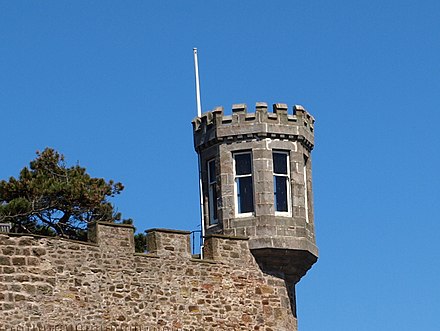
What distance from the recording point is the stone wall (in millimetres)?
33562

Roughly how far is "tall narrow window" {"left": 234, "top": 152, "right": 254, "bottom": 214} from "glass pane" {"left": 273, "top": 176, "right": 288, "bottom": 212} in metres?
0.72

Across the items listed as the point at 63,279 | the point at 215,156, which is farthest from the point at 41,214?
the point at 63,279

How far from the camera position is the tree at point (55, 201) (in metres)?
46.8

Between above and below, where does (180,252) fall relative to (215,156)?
below

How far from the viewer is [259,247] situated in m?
37.9

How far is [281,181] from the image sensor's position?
128 ft

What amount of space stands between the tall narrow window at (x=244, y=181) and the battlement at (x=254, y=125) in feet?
1.84

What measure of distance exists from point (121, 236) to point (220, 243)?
3327mm

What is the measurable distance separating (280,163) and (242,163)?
1091 mm

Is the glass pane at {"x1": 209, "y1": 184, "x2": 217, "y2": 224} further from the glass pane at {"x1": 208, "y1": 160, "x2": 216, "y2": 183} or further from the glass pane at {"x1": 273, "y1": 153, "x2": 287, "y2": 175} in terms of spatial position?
the glass pane at {"x1": 273, "y1": 153, "x2": 287, "y2": 175}

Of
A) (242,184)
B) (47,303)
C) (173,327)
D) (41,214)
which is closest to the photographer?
(47,303)

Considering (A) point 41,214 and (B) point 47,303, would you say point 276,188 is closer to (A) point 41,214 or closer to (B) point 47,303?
(B) point 47,303

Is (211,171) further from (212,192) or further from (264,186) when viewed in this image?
(264,186)

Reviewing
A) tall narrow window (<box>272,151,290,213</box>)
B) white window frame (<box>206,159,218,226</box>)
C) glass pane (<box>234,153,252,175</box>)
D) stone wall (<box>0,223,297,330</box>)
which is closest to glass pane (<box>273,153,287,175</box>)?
tall narrow window (<box>272,151,290,213</box>)
